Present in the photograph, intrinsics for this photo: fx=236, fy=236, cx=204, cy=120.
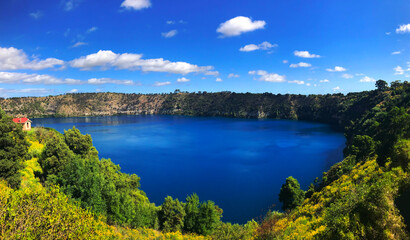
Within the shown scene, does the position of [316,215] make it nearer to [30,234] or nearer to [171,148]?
[30,234]

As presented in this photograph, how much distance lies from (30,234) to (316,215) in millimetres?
16999

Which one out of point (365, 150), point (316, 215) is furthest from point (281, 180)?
point (316, 215)

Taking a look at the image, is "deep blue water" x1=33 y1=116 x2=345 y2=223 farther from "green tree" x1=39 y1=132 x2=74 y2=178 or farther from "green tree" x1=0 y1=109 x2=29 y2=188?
"green tree" x1=0 y1=109 x2=29 y2=188

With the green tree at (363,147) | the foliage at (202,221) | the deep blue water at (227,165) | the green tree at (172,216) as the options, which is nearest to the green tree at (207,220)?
the foliage at (202,221)

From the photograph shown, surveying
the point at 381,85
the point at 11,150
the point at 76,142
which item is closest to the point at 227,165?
the point at 76,142

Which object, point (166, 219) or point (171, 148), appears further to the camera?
point (171, 148)

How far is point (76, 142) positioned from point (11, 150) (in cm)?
1285

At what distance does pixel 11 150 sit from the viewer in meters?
21.6

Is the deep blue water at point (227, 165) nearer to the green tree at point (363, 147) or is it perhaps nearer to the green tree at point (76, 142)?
the green tree at point (363, 147)

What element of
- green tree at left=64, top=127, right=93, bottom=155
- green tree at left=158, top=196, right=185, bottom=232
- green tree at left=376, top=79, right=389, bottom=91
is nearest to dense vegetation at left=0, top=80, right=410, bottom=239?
green tree at left=158, top=196, right=185, bottom=232

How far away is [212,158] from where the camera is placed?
67.1m

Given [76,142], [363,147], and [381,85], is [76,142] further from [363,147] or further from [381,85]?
[381,85]

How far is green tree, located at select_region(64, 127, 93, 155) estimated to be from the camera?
34.1 m

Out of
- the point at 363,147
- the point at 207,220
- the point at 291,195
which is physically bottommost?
the point at 207,220
